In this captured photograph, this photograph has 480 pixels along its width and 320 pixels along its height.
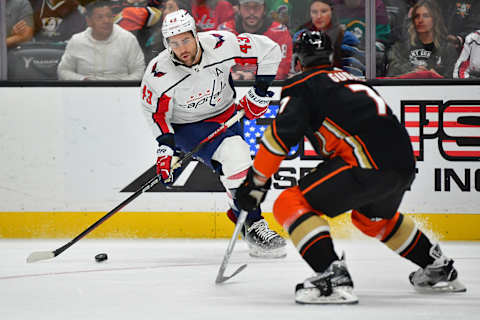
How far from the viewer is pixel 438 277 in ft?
8.17

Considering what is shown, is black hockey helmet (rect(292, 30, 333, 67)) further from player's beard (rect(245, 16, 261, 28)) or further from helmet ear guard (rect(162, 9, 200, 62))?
player's beard (rect(245, 16, 261, 28))

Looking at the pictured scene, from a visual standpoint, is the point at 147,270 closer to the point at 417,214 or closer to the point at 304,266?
the point at 304,266

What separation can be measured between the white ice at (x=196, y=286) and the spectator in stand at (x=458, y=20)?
1.29 m

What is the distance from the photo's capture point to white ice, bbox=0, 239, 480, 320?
2227mm

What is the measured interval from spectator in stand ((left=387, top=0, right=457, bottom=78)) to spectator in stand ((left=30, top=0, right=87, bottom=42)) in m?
2.04

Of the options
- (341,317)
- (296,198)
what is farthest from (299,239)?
(341,317)

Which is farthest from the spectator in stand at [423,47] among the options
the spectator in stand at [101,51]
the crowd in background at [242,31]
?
the spectator in stand at [101,51]

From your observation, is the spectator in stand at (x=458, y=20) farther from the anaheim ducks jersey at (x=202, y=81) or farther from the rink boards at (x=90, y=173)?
the anaheim ducks jersey at (x=202, y=81)

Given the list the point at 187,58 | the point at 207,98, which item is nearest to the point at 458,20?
the point at 207,98

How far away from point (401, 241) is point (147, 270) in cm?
129

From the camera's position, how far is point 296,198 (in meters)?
2.35

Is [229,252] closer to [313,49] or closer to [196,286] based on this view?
[196,286]

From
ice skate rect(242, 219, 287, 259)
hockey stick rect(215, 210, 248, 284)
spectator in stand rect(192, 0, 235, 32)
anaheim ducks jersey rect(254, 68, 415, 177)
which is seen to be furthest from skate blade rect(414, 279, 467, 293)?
spectator in stand rect(192, 0, 235, 32)

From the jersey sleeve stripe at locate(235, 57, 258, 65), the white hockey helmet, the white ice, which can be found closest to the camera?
the white ice
